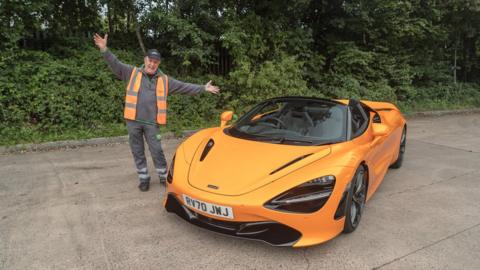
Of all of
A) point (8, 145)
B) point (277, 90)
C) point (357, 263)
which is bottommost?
point (357, 263)

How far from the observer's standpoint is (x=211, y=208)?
2812 millimetres

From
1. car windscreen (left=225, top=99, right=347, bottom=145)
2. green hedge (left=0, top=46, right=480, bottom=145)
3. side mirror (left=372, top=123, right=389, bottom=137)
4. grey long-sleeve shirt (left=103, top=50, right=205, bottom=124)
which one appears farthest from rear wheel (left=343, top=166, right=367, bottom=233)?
green hedge (left=0, top=46, right=480, bottom=145)

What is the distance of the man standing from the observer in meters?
4.05

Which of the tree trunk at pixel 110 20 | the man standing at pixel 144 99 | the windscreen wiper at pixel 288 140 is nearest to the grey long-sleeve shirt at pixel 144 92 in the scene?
the man standing at pixel 144 99

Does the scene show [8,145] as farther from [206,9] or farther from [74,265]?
[206,9]

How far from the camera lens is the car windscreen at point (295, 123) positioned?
11.9 ft

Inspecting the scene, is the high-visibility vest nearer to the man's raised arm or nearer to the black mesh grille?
the man's raised arm

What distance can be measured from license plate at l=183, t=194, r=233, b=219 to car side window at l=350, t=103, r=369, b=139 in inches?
64.3

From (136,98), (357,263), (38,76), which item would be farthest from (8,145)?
(357,263)

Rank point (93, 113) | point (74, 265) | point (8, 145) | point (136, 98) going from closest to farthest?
point (74, 265), point (136, 98), point (8, 145), point (93, 113)

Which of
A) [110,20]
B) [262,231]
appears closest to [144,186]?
[262,231]

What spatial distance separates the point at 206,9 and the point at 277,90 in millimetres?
2554

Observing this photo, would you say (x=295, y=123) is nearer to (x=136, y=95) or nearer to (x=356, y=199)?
(x=356, y=199)

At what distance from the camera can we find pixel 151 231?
130 inches
